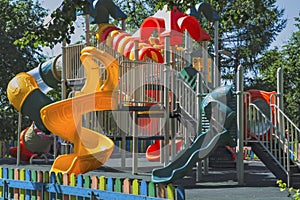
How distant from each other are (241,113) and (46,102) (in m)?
6.52

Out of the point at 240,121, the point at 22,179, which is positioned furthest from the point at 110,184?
the point at 240,121

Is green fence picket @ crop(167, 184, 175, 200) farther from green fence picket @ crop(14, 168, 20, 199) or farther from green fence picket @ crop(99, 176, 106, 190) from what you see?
green fence picket @ crop(14, 168, 20, 199)

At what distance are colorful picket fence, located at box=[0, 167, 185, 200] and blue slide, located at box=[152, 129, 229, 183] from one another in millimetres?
3138

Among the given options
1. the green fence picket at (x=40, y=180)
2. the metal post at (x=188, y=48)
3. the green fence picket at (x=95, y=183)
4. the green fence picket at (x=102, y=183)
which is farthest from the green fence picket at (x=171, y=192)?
the metal post at (x=188, y=48)

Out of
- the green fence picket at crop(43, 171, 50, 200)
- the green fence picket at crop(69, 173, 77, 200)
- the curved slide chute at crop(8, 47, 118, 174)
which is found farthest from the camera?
the curved slide chute at crop(8, 47, 118, 174)

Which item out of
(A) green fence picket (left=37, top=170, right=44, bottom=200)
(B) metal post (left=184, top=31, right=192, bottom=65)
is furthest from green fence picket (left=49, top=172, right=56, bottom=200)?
(B) metal post (left=184, top=31, right=192, bottom=65)

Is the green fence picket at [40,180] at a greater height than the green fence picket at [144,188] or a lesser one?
lesser

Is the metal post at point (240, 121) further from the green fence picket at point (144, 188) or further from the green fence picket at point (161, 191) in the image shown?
the green fence picket at point (161, 191)

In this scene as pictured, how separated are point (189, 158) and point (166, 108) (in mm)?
2400

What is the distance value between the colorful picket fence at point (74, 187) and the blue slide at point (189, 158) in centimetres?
314

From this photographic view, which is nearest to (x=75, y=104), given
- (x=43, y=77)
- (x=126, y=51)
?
(x=126, y=51)

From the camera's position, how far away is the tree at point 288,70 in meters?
35.1

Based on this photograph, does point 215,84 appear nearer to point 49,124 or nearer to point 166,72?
point 166,72

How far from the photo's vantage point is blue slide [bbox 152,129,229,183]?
38.7ft
